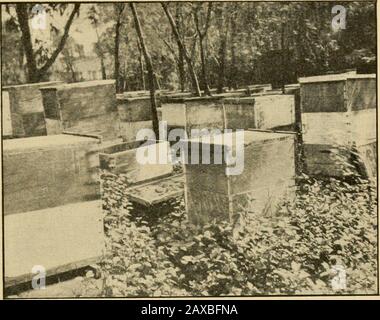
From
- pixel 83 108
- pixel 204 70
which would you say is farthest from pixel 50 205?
pixel 204 70

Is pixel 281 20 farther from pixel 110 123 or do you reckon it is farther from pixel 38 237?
pixel 38 237

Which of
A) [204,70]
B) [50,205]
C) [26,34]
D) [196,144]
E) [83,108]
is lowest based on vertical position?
[50,205]

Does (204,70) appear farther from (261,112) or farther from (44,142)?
(44,142)

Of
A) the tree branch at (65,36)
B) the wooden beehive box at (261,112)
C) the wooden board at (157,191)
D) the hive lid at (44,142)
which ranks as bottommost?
the wooden board at (157,191)

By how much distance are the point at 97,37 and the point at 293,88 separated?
1.86 metres

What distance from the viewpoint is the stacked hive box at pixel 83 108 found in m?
4.18

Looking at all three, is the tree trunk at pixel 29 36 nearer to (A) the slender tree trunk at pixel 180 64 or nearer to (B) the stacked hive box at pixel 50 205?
(B) the stacked hive box at pixel 50 205

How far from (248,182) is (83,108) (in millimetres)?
1622

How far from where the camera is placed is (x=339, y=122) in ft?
14.1

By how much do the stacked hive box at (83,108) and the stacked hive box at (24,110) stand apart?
60 millimetres

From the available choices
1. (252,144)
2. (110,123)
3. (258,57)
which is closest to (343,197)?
(252,144)

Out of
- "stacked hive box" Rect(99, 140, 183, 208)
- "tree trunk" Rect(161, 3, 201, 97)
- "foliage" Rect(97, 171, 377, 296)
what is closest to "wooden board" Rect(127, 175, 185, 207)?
"stacked hive box" Rect(99, 140, 183, 208)

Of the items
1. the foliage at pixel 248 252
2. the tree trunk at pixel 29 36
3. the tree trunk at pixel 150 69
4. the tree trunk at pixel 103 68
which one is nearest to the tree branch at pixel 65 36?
the tree trunk at pixel 29 36

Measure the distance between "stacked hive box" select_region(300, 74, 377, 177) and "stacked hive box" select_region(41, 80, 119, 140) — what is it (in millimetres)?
1786
